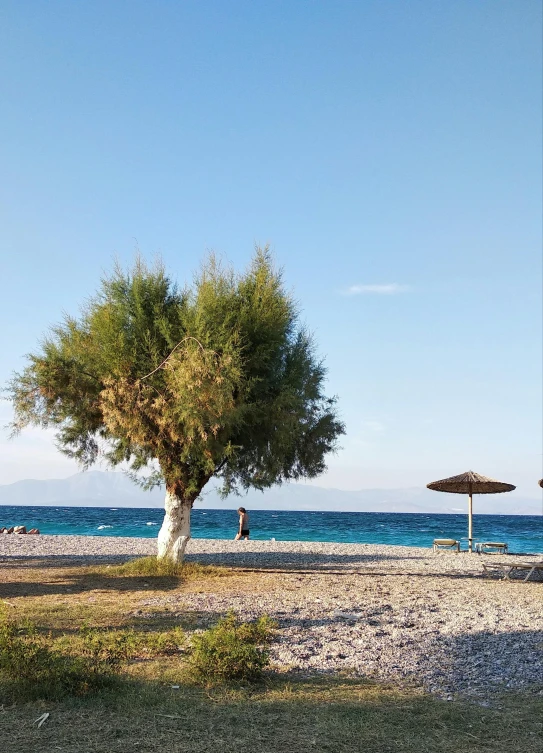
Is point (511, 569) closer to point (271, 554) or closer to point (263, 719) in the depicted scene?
point (271, 554)

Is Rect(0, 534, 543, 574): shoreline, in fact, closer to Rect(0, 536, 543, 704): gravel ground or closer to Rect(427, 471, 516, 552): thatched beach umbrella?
Rect(0, 536, 543, 704): gravel ground

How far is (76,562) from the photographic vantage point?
1902 cm

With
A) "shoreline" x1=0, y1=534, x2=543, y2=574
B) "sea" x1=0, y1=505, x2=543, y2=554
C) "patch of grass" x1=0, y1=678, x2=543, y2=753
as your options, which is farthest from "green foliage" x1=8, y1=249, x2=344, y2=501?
"sea" x1=0, y1=505, x2=543, y2=554

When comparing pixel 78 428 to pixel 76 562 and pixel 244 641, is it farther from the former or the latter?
pixel 244 641

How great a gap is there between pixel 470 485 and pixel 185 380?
53.1 feet

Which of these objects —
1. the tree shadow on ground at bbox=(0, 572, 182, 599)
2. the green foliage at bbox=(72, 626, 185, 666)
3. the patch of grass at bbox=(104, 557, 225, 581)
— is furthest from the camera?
the patch of grass at bbox=(104, 557, 225, 581)

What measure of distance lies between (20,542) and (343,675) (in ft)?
72.5

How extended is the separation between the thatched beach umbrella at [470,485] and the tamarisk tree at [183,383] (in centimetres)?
1119

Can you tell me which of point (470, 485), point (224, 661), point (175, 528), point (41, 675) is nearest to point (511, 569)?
point (470, 485)

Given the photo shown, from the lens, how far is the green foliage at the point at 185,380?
558 inches

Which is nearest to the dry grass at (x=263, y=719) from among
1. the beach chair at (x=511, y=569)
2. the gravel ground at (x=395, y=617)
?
the gravel ground at (x=395, y=617)

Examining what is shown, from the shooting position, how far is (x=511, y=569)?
62.9 ft

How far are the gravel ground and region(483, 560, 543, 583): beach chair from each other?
1.29 ft

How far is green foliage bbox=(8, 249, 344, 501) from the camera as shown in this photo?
14164mm
